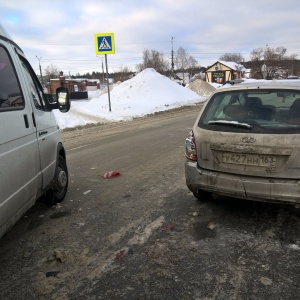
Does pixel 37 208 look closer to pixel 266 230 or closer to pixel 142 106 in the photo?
pixel 266 230

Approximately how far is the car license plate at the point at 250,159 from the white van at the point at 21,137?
2139mm

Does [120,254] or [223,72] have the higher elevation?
[120,254]

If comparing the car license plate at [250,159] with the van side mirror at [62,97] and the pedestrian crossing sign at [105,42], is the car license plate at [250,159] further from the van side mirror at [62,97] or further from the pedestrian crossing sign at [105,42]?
the pedestrian crossing sign at [105,42]

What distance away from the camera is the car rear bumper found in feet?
11.6

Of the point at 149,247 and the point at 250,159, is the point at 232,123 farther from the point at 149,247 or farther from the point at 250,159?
the point at 149,247

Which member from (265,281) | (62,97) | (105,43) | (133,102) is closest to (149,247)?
(265,281)

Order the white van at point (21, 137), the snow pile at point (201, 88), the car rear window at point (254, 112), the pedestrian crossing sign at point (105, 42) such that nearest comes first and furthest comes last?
the white van at point (21, 137) < the car rear window at point (254, 112) < the pedestrian crossing sign at point (105, 42) < the snow pile at point (201, 88)

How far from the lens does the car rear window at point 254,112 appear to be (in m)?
3.71

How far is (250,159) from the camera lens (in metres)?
3.67

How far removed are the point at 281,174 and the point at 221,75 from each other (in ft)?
271

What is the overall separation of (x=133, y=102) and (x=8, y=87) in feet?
60.0

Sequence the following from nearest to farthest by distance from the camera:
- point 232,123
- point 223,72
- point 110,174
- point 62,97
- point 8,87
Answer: point 8,87 < point 232,123 < point 62,97 < point 110,174 < point 223,72

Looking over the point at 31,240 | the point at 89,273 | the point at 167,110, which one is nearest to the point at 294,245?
the point at 89,273

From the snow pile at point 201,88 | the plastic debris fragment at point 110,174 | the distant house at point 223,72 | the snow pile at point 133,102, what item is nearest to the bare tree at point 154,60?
the distant house at point 223,72
